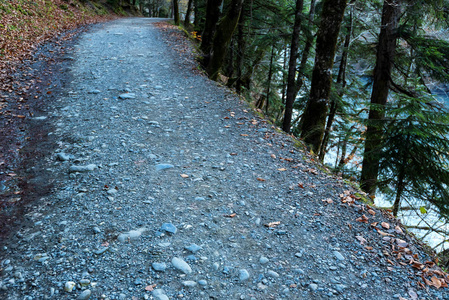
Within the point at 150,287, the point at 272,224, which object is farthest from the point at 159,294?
the point at 272,224

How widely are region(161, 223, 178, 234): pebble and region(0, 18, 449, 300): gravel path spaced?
0.06 ft

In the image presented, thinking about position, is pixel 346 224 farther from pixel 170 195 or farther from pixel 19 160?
pixel 19 160

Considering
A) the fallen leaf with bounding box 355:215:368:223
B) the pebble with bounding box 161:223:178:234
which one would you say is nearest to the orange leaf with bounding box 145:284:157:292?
the pebble with bounding box 161:223:178:234

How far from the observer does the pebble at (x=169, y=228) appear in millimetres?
3334

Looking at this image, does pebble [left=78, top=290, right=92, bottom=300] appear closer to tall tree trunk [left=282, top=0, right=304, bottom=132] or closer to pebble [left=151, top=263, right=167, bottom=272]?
pebble [left=151, top=263, right=167, bottom=272]

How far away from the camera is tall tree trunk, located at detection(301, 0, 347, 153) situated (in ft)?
21.9

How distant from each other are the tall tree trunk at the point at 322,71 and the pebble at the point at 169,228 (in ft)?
15.2

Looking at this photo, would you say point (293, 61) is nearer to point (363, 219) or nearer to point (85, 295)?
point (363, 219)

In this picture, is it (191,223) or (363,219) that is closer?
(191,223)

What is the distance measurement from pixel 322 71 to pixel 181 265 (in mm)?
5868

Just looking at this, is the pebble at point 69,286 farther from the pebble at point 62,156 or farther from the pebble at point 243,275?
the pebble at point 62,156

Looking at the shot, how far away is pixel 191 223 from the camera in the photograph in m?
3.50

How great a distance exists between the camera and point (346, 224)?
379cm

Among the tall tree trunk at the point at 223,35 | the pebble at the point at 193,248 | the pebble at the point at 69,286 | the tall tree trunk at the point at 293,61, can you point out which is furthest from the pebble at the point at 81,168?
the tall tree trunk at the point at 223,35
